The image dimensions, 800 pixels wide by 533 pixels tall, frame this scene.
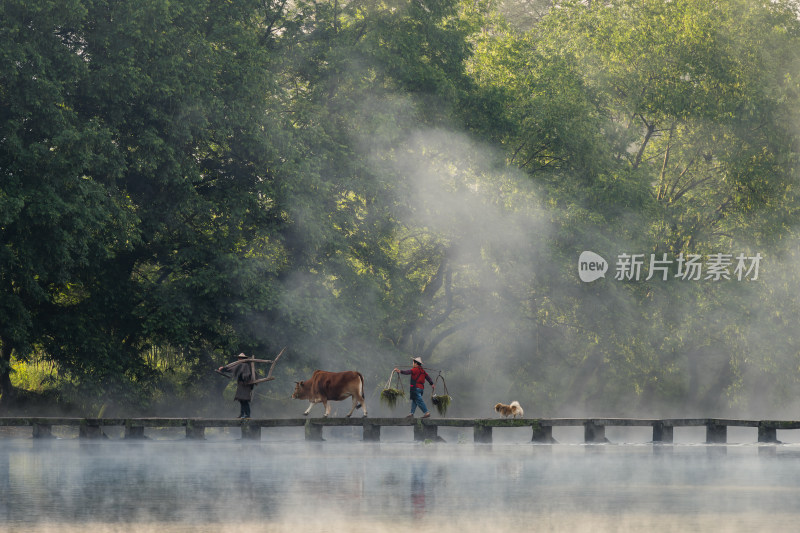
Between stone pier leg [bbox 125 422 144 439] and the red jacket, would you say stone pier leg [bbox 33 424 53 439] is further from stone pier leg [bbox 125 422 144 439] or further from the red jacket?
the red jacket

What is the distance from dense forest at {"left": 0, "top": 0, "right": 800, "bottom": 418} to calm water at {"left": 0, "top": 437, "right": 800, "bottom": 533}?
10314 mm

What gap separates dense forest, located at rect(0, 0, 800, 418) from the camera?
35594 millimetres

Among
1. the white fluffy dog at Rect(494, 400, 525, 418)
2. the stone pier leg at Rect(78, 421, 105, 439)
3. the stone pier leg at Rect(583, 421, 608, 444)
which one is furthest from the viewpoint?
the stone pier leg at Rect(583, 421, 608, 444)

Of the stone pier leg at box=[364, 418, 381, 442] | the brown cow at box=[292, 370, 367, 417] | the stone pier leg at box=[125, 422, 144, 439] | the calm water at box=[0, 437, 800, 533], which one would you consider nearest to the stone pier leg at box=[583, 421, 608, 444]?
the calm water at box=[0, 437, 800, 533]

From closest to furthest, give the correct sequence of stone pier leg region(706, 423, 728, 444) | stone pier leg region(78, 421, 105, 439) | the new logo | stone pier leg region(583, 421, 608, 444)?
stone pier leg region(78, 421, 105, 439) < stone pier leg region(583, 421, 608, 444) < stone pier leg region(706, 423, 728, 444) < the new logo

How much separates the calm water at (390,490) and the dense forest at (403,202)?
33.8ft

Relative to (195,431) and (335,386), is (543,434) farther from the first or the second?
(195,431)

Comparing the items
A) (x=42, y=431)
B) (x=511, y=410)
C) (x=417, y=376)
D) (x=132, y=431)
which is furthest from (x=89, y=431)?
(x=511, y=410)

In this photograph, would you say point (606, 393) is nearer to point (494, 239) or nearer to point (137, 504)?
point (494, 239)

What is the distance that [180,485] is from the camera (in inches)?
709

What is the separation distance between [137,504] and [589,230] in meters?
33.0

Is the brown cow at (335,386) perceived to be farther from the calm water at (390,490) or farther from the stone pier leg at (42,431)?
the stone pier leg at (42,431)

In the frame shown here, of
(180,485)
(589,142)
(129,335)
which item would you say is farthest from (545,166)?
(180,485)

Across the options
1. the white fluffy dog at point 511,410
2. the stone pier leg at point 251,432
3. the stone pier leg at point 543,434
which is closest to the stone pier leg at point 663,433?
the stone pier leg at point 543,434
